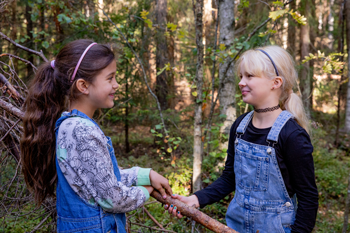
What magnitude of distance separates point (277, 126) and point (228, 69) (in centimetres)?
316

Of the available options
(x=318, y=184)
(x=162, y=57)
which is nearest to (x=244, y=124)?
(x=318, y=184)

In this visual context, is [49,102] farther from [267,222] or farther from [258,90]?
[267,222]

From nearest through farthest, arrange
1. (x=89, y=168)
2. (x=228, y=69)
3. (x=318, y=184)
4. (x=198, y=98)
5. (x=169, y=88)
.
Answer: (x=89, y=168) → (x=198, y=98) → (x=228, y=69) → (x=318, y=184) → (x=169, y=88)

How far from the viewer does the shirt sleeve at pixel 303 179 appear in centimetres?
151

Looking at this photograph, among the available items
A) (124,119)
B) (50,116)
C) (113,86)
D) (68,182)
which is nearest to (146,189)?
(68,182)

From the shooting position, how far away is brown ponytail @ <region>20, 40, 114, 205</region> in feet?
5.09

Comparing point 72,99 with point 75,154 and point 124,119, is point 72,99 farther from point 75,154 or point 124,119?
point 124,119

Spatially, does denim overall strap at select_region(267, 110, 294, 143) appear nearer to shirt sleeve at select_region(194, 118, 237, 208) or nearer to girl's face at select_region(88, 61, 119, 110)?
shirt sleeve at select_region(194, 118, 237, 208)

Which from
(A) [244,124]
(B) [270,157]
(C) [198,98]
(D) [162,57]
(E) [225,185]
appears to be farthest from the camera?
(D) [162,57]

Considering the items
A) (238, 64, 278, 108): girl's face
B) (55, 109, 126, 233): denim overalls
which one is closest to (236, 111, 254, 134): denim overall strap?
(238, 64, 278, 108): girl's face

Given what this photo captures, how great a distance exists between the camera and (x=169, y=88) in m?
8.72

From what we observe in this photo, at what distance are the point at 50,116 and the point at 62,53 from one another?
1.36ft

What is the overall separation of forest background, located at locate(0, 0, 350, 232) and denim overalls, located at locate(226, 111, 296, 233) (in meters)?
0.89

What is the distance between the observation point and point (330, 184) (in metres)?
5.59
